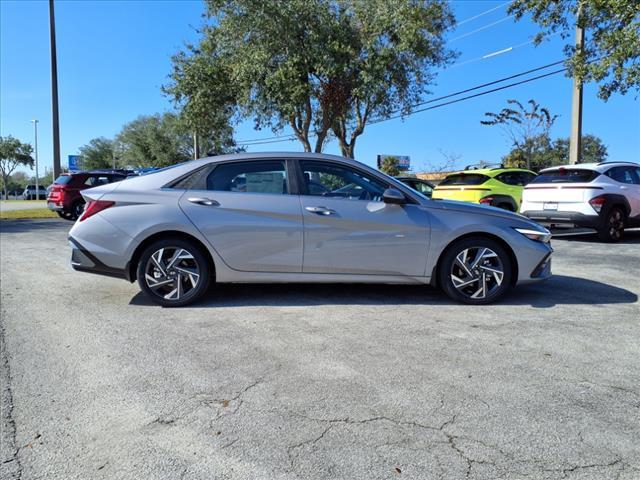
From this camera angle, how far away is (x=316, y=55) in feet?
59.5

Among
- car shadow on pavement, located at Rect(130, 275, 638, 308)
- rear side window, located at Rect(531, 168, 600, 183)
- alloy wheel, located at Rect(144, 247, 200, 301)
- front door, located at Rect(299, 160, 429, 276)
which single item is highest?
rear side window, located at Rect(531, 168, 600, 183)

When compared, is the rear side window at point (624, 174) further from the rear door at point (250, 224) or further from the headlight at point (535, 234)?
the rear door at point (250, 224)

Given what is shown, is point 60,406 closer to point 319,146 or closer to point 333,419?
point 333,419

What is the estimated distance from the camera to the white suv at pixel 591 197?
987 cm

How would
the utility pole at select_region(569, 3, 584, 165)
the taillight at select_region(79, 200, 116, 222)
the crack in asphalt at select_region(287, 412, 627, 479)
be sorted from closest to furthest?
1. the crack in asphalt at select_region(287, 412, 627, 479)
2. the taillight at select_region(79, 200, 116, 222)
3. the utility pole at select_region(569, 3, 584, 165)

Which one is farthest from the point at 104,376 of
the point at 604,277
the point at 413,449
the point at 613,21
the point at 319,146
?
the point at 319,146

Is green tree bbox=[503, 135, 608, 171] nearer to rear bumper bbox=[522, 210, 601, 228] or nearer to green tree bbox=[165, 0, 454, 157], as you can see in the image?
green tree bbox=[165, 0, 454, 157]

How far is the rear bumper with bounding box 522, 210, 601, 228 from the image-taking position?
9852 millimetres

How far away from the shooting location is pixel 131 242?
196 inches

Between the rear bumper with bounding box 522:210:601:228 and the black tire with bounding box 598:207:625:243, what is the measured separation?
0.71 feet

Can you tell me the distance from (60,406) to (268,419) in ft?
4.07

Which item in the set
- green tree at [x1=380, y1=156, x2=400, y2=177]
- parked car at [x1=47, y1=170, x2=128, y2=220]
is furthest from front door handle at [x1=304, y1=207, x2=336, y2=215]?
green tree at [x1=380, y1=156, x2=400, y2=177]

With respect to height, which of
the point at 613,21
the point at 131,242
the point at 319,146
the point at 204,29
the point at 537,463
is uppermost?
the point at 204,29

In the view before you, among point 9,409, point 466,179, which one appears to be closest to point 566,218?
point 466,179
